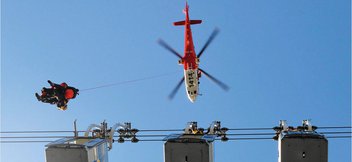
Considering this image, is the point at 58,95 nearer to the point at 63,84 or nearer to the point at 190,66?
the point at 63,84

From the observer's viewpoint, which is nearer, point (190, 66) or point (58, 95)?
point (58, 95)

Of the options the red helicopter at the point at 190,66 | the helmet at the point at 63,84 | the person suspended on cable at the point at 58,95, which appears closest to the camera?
the person suspended on cable at the point at 58,95

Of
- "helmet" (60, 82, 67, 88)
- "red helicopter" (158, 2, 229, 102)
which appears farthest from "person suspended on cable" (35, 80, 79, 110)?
"red helicopter" (158, 2, 229, 102)

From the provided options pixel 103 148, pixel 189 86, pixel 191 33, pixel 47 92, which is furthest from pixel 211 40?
pixel 103 148

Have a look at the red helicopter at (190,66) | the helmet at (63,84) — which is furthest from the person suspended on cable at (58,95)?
the red helicopter at (190,66)

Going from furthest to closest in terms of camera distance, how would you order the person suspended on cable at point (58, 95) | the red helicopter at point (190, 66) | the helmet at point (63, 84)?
the red helicopter at point (190, 66)
the helmet at point (63, 84)
the person suspended on cable at point (58, 95)

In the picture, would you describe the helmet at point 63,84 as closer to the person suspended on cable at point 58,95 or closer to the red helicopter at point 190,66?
the person suspended on cable at point 58,95

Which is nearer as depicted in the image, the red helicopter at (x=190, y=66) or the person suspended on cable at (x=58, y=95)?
the person suspended on cable at (x=58, y=95)

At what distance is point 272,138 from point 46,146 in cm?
965

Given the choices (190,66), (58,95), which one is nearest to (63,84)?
(58,95)

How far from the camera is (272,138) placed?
15516 mm

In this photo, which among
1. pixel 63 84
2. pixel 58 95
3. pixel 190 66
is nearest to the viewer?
pixel 58 95

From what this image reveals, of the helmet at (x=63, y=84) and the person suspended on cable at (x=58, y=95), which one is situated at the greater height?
the helmet at (x=63, y=84)

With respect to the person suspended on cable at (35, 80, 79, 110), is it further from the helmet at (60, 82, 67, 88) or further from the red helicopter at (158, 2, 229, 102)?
→ the red helicopter at (158, 2, 229, 102)
